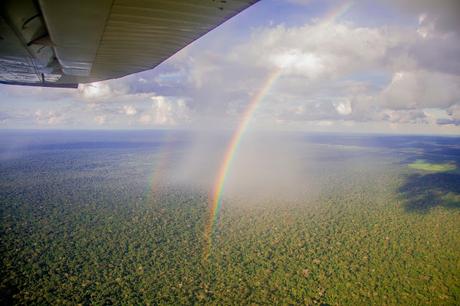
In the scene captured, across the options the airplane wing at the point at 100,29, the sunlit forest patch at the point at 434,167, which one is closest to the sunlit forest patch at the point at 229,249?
the airplane wing at the point at 100,29

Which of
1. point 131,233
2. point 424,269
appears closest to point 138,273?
point 131,233

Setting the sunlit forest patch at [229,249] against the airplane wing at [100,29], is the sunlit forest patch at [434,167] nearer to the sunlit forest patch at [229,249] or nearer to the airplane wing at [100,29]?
the sunlit forest patch at [229,249]

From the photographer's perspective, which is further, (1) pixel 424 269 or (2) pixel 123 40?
(1) pixel 424 269

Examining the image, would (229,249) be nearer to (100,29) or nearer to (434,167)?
(100,29)

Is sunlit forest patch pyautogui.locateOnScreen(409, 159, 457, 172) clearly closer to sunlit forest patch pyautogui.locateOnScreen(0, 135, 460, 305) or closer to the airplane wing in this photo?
sunlit forest patch pyautogui.locateOnScreen(0, 135, 460, 305)

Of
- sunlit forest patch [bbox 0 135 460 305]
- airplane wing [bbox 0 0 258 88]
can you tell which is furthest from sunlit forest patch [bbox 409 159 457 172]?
airplane wing [bbox 0 0 258 88]

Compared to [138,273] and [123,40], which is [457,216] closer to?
[138,273]
